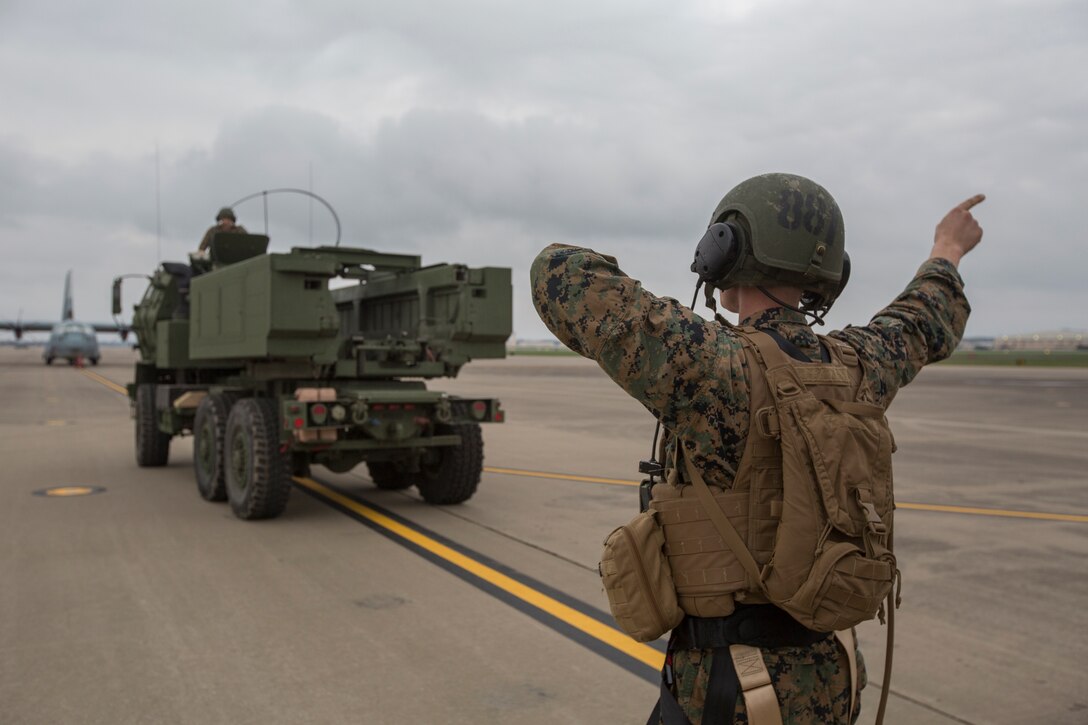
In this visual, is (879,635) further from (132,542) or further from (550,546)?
(132,542)

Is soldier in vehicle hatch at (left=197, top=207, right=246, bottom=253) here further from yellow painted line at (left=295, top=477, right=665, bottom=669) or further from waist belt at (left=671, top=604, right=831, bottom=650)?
waist belt at (left=671, top=604, right=831, bottom=650)

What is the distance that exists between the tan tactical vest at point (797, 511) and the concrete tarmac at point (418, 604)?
1.96 meters

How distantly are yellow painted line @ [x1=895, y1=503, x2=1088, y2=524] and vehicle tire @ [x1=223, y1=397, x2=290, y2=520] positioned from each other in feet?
18.4

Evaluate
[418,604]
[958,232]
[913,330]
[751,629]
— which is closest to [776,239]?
[913,330]

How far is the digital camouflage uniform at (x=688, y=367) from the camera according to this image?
180cm

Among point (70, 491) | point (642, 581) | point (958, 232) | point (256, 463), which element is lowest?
point (70, 491)

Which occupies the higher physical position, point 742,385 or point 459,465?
point 742,385

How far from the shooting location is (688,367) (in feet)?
5.96

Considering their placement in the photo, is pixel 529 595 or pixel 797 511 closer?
pixel 797 511

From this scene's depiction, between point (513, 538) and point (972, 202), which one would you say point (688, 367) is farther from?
point (513, 538)

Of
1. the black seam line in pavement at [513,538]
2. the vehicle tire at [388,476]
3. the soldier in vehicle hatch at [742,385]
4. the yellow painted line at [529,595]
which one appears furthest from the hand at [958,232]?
the vehicle tire at [388,476]

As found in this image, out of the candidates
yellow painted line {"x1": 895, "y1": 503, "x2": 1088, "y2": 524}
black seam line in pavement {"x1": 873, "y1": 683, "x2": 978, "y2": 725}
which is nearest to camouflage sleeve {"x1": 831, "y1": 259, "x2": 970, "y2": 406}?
black seam line in pavement {"x1": 873, "y1": 683, "x2": 978, "y2": 725}

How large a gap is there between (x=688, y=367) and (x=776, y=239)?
451 mm

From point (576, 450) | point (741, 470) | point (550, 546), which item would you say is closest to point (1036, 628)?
point (550, 546)
